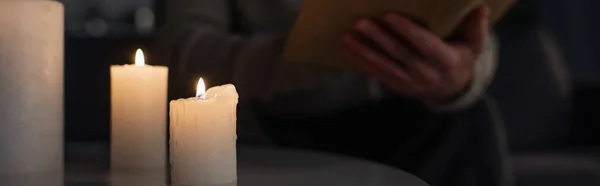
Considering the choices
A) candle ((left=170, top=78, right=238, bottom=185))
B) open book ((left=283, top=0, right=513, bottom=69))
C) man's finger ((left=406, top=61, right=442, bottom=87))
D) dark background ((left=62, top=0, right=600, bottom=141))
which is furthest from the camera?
dark background ((left=62, top=0, right=600, bottom=141))

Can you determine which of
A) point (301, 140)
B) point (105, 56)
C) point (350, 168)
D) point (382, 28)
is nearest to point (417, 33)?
point (382, 28)

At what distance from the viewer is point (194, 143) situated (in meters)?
0.50

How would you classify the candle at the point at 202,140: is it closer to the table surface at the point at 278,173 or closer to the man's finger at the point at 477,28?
the table surface at the point at 278,173

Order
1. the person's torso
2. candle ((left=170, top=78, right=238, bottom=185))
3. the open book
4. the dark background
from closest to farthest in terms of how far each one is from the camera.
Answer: candle ((left=170, top=78, right=238, bottom=185)) → the open book → the person's torso → the dark background

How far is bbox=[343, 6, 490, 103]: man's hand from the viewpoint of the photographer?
2.42 feet

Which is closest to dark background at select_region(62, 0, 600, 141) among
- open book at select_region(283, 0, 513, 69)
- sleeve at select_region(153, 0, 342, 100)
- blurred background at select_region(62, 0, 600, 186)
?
blurred background at select_region(62, 0, 600, 186)

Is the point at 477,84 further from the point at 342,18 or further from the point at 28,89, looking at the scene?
the point at 28,89

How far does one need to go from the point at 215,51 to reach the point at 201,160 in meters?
0.41

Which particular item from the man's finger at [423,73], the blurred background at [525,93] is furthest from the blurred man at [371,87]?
the blurred background at [525,93]

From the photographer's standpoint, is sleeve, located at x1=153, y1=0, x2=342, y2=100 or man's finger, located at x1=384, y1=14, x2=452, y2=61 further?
sleeve, located at x1=153, y1=0, x2=342, y2=100

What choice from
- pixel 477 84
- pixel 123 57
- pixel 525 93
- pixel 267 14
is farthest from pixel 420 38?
pixel 123 57

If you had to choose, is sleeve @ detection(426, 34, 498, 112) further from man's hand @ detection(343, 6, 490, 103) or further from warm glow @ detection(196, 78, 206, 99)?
warm glow @ detection(196, 78, 206, 99)

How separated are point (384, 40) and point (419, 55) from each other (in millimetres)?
57

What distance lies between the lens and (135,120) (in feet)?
1.90
